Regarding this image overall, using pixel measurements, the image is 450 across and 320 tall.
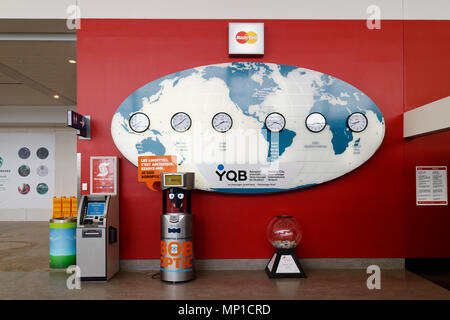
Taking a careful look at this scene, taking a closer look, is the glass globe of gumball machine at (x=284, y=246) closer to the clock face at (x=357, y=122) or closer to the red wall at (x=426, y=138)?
the clock face at (x=357, y=122)

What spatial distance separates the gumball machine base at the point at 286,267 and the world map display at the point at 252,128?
0.84 m

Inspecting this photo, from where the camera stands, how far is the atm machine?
3.77 metres

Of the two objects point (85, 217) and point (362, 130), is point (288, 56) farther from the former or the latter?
point (85, 217)

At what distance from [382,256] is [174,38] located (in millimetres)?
4019

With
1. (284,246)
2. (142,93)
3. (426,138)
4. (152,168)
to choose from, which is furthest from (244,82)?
(426,138)

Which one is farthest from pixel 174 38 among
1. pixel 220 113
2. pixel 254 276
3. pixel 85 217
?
pixel 254 276

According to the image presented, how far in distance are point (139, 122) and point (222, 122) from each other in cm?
109

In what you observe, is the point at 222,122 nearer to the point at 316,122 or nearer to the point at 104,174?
the point at 316,122

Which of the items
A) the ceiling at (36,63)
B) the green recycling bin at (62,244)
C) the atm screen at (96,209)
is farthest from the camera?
the ceiling at (36,63)

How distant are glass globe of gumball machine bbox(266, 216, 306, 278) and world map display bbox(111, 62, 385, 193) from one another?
482mm

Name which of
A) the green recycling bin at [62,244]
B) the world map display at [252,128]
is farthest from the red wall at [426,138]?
the green recycling bin at [62,244]

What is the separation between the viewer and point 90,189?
4.30m

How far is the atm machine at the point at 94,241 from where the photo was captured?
3.77 metres
